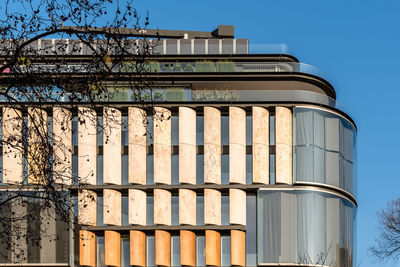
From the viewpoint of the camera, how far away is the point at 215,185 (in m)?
42.9

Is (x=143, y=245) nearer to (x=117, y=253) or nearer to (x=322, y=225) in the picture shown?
(x=117, y=253)

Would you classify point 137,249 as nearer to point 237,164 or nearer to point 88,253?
point 88,253

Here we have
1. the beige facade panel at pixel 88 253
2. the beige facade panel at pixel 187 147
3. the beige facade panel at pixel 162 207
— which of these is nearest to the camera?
the beige facade panel at pixel 88 253

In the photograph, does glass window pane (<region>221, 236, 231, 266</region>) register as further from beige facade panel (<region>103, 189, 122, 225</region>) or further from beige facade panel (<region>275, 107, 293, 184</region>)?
beige facade panel (<region>103, 189, 122, 225</region>)

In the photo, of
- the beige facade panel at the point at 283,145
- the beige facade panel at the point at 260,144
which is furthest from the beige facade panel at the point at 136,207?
the beige facade panel at the point at 283,145

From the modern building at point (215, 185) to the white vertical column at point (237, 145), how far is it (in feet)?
0.18

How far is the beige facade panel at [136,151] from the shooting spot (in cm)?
4297

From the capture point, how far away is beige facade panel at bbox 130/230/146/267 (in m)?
42.8

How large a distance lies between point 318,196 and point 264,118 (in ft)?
17.2

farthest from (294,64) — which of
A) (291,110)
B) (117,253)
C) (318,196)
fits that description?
(117,253)

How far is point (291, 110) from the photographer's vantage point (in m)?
43.9

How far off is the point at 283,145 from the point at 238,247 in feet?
19.9

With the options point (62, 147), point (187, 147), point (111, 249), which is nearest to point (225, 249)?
point (187, 147)

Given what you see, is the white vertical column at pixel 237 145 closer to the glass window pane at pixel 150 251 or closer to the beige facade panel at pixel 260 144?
the beige facade panel at pixel 260 144
